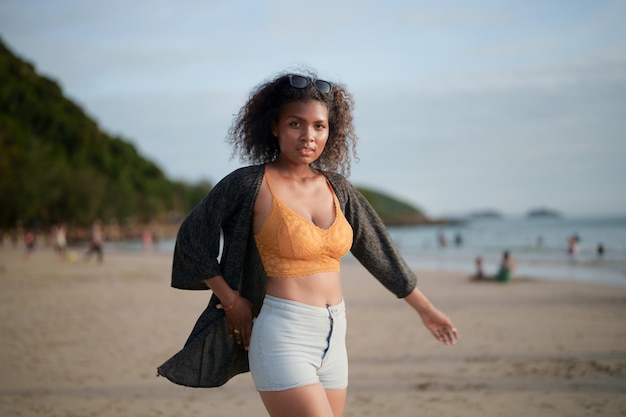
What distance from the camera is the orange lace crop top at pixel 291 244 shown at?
8.03 feet

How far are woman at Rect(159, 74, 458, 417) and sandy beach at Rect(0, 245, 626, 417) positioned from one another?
10.2 feet

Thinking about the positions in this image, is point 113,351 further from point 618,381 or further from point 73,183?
point 73,183

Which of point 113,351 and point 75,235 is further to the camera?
point 75,235

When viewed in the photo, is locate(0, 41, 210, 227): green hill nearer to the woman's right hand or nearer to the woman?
the woman

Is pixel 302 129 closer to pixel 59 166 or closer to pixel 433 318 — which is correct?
pixel 433 318

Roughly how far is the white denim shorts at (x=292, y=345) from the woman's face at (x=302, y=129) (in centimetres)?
62

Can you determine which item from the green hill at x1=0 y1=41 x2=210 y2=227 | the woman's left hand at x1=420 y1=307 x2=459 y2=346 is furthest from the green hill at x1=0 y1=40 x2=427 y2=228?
the woman's left hand at x1=420 y1=307 x2=459 y2=346

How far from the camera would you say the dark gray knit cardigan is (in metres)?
→ 2.50

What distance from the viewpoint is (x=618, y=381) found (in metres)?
6.28

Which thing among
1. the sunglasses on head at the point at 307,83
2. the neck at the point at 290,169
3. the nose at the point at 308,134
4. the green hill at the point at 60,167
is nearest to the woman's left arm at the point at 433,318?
the neck at the point at 290,169

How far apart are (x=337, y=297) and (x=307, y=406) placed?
48 cm

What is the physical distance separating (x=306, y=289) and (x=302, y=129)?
0.67 meters

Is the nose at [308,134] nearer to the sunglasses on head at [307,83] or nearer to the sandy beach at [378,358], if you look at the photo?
the sunglasses on head at [307,83]

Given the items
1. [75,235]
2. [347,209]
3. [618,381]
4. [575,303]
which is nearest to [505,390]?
[618,381]
